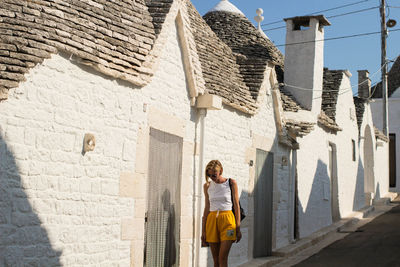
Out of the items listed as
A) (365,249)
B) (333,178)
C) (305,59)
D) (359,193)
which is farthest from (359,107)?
(365,249)

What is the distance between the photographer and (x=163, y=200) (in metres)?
8.18

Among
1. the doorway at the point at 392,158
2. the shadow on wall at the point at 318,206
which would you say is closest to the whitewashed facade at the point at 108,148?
the shadow on wall at the point at 318,206

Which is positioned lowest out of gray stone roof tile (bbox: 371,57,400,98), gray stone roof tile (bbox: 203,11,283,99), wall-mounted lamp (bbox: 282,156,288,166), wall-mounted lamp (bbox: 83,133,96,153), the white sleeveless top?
the white sleeveless top

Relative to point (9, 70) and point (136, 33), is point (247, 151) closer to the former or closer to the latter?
point (136, 33)

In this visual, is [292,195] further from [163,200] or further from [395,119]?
[395,119]

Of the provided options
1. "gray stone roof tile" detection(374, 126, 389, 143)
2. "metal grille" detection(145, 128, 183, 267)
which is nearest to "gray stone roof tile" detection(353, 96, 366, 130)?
"gray stone roof tile" detection(374, 126, 389, 143)

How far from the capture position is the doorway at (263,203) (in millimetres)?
11539

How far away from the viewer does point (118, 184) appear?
7.13 meters

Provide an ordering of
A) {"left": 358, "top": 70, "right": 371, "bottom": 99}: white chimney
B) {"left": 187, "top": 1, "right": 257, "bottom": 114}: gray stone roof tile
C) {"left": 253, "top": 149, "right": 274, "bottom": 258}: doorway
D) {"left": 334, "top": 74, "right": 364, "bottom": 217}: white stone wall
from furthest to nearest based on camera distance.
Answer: {"left": 358, "top": 70, "right": 371, "bottom": 99}: white chimney → {"left": 334, "top": 74, "right": 364, "bottom": 217}: white stone wall → {"left": 253, "top": 149, "right": 274, "bottom": 258}: doorway → {"left": 187, "top": 1, "right": 257, "bottom": 114}: gray stone roof tile

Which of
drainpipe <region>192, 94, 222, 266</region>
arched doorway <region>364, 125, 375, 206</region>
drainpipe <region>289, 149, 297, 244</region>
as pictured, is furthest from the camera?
arched doorway <region>364, 125, 375, 206</region>

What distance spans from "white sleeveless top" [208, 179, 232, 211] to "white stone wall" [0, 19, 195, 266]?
99 cm

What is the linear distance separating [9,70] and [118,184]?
6.84 feet

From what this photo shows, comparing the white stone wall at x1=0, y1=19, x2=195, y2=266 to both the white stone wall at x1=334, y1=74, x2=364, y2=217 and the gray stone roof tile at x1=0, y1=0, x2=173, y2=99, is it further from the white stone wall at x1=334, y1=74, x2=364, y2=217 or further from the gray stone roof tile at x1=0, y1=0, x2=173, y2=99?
the white stone wall at x1=334, y1=74, x2=364, y2=217

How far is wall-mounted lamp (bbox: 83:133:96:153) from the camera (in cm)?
658
